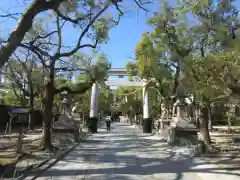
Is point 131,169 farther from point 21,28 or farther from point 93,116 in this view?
point 93,116

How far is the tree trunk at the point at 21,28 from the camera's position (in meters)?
9.05

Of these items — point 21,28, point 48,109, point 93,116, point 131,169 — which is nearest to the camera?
point 21,28

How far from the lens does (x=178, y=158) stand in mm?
14930

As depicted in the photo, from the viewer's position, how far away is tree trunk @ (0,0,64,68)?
356 inches

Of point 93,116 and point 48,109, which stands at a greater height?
point 93,116

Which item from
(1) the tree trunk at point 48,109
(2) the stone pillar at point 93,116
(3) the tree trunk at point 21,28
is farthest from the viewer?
(2) the stone pillar at point 93,116

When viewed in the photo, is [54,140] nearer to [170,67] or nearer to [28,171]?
[170,67]

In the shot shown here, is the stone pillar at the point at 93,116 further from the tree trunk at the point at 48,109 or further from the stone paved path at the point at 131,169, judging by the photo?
the stone paved path at the point at 131,169

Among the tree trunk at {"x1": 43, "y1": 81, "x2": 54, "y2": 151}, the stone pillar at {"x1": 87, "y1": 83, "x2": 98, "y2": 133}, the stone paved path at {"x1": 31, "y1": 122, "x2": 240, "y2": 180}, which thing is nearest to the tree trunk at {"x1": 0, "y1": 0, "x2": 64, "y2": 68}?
the stone paved path at {"x1": 31, "y1": 122, "x2": 240, "y2": 180}

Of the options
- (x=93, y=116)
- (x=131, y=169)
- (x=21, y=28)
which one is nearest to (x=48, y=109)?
(x=131, y=169)

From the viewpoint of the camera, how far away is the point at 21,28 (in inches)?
368

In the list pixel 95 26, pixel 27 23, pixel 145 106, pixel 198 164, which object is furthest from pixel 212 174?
pixel 145 106

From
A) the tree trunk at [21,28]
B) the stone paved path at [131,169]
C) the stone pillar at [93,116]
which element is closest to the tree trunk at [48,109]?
the stone paved path at [131,169]

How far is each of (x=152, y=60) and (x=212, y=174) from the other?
37.2 ft
